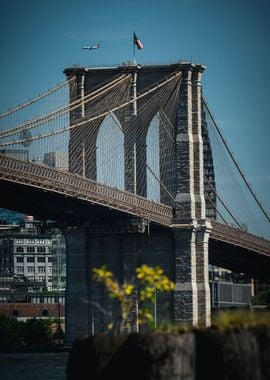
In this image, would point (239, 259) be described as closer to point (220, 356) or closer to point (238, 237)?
point (238, 237)

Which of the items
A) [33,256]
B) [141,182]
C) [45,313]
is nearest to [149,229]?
[141,182]

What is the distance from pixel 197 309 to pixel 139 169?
8.47 meters

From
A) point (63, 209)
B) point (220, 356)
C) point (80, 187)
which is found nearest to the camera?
point (220, 356)

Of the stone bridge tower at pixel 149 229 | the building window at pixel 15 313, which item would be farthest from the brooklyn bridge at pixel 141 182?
the building window at pixel 15 313

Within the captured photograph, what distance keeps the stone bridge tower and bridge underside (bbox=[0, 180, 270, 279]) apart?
619mm

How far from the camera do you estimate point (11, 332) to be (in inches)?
4097

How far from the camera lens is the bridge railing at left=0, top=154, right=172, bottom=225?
7269 centimetres

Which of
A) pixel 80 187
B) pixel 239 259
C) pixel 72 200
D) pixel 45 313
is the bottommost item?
pixel 45 313

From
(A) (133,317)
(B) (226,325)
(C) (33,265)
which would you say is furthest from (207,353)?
(C) (33,265)

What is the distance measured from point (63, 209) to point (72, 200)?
346 cm

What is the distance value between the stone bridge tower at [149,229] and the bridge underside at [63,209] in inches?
24.4

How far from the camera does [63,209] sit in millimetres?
82375

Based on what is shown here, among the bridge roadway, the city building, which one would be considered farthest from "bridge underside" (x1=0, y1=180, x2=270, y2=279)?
the city building

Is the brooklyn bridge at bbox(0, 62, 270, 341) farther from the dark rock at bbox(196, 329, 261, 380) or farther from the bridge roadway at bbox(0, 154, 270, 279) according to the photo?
the dark rock at bbox(196, 329, 261, 380)
